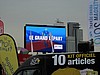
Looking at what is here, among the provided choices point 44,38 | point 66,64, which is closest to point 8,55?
point 66,64

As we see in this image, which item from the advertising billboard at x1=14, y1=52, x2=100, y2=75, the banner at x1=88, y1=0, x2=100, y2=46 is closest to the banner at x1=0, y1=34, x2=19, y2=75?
the advertising billboard at x1=14, y1=52, x2=100, y2=75

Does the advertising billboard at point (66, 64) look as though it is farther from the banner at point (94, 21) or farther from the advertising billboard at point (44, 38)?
the advertising billboard at point (44, 38)

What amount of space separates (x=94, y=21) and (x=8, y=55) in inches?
41.0

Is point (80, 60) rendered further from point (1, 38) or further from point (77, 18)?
point (77, 18)

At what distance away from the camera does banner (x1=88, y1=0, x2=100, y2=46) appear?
2.47 meters

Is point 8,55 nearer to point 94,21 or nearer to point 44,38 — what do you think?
point 94,21

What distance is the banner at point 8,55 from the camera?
2965mm

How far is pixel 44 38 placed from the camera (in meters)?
5.11

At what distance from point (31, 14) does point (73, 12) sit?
1029 millimetres

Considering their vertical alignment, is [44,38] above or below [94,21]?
below

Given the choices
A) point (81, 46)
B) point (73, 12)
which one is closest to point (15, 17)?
point (73, 12)

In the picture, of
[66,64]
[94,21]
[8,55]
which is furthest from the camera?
[8,55]

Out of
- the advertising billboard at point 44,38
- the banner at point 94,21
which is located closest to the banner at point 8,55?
the banner at point 94,21

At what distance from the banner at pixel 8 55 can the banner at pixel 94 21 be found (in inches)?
34.6
